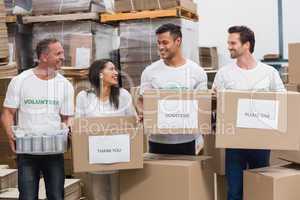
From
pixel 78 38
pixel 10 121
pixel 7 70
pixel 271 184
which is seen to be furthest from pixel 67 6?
pixel 271 184

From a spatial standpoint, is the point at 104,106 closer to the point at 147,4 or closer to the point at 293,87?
the point at 293,87

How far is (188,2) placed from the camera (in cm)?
439

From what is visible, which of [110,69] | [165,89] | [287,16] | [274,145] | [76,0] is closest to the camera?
[274,145]

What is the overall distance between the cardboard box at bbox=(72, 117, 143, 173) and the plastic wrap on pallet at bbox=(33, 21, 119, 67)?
66.8 inches

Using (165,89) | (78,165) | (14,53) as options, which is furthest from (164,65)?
(14,53)

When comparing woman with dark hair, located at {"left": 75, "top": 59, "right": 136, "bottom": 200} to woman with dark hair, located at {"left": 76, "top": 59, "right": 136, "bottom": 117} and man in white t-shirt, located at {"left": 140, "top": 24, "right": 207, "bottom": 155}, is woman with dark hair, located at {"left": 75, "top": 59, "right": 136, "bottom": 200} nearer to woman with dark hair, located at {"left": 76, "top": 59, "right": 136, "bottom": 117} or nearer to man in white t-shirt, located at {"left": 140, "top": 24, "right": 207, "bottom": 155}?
woman with dark hair, located at {"left": 76, "top": 59, "right": 136, "bottom": 117}

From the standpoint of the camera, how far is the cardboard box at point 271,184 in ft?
8.52

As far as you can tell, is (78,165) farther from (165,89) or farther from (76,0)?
(76,0)

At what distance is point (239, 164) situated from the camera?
280 cm

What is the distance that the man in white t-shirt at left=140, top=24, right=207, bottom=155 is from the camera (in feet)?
9.41

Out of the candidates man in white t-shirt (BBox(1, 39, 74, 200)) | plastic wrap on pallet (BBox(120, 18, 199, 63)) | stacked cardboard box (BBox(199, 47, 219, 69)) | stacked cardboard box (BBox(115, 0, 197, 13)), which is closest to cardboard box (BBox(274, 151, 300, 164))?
man in white t-shirt (BBox(1, 39, 74, 200))

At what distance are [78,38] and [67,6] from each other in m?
0.33

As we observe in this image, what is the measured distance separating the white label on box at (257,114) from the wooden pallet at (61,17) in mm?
2117

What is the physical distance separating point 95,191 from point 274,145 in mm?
1082
